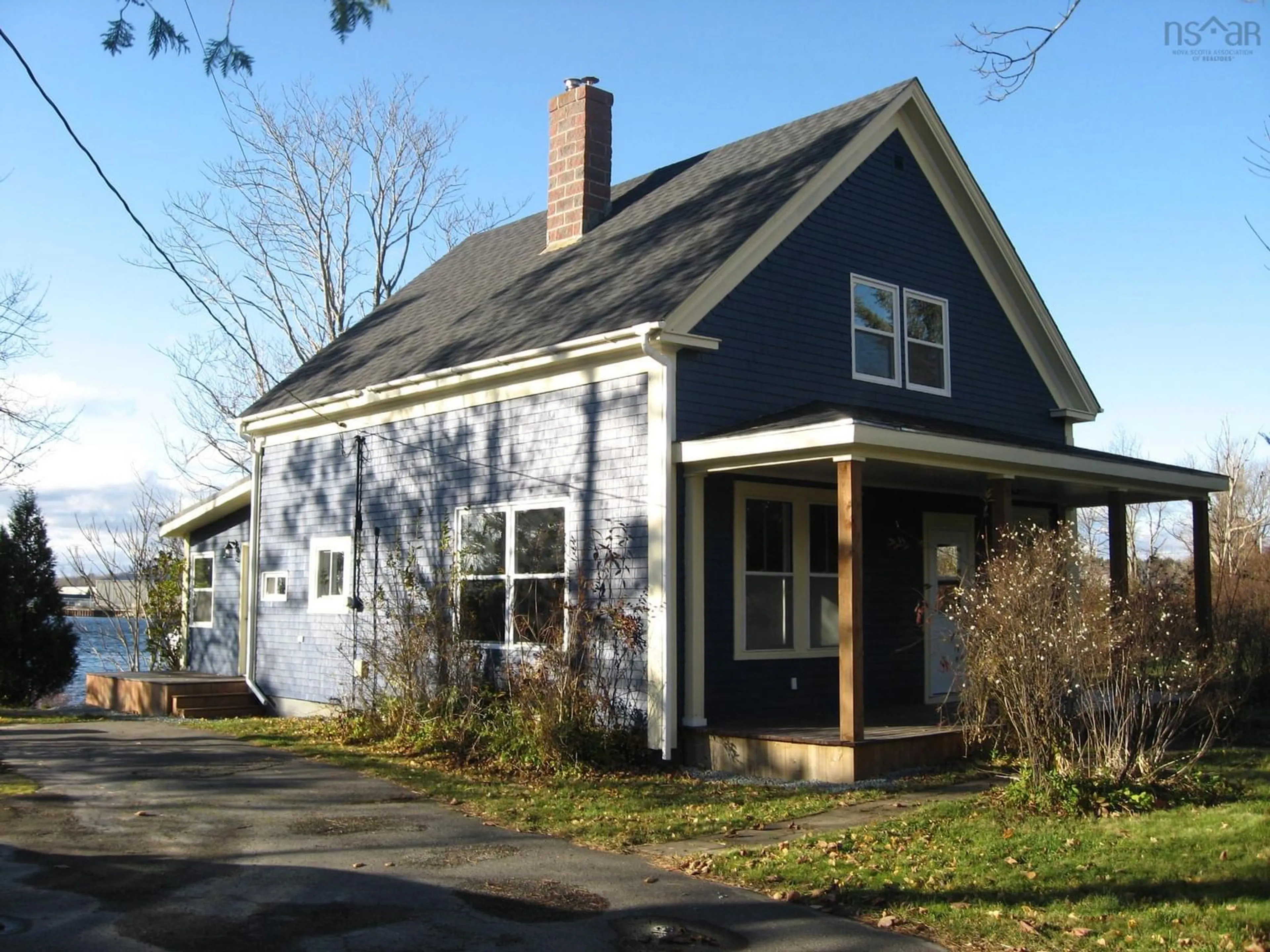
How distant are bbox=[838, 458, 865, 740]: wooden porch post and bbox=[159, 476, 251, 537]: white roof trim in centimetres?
1110

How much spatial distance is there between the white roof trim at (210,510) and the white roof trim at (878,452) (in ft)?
32.8

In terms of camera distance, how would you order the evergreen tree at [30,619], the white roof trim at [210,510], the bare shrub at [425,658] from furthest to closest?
the evergreen tree at [30,619]
the white roof trim at [210,510]
the bare shrub at [425,658]

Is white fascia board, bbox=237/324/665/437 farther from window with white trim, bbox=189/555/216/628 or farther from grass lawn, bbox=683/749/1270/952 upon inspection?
grass lawn, bbox=683/749/1270/952

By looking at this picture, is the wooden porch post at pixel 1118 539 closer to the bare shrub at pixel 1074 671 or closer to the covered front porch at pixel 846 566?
the covered front porch at pixel 846 566

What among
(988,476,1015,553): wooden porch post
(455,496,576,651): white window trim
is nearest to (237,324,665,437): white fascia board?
(455,496,576,651): white window trim

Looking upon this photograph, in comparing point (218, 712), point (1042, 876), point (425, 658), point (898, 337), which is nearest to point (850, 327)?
point (898, 337)

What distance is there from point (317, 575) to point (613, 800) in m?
8.03

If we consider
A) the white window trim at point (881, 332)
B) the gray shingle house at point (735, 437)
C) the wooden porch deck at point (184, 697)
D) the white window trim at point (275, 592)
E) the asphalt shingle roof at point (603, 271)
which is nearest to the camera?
the gray shingle house at point (735, 437)

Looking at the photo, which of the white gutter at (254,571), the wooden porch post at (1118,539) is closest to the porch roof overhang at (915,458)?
the wooden porch post at (1118,539)

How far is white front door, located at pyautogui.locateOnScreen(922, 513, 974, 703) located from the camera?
14.8m

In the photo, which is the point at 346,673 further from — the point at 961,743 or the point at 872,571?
the point at 961,743

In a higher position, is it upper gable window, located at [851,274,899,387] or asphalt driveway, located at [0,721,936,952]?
upper gable window, located at [851,274,899,387]

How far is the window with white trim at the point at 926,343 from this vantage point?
47.4 feet

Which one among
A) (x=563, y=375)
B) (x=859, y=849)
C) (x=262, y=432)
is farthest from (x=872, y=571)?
(x=262, y=432)
